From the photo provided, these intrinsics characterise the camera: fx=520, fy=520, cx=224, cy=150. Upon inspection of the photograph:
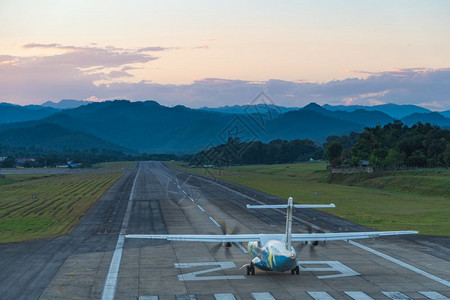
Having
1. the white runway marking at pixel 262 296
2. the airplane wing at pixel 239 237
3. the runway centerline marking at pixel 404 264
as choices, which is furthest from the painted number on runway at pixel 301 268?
the runway centerline marking at pixel 404 264

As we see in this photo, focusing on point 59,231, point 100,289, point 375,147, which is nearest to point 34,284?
point 100,289

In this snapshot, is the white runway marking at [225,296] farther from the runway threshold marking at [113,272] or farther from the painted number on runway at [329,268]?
the painted number on runway at [329,268]

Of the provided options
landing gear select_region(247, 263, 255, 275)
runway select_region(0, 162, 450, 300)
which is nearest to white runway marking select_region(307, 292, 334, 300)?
runway select_region(0, 162, 450, 300)

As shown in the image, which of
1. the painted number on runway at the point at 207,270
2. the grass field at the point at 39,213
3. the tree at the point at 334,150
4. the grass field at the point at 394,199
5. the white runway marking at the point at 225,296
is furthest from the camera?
the tree at the point at 334,150

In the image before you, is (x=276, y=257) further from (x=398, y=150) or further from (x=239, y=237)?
(x=398, y=150)

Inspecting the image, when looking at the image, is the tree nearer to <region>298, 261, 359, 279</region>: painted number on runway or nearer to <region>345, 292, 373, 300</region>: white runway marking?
<region>298, 261, 359, 279</region>: painted number on runway

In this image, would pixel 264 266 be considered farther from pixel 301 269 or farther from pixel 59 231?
pixel 59 231
